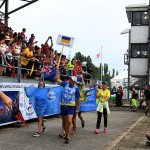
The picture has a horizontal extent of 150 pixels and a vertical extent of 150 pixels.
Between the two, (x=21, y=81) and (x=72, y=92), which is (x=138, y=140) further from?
(x=21, y=81)

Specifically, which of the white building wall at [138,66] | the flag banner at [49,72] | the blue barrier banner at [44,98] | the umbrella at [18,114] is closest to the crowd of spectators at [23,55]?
the flag banner at [49,72]

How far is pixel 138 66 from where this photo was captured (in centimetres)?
3550

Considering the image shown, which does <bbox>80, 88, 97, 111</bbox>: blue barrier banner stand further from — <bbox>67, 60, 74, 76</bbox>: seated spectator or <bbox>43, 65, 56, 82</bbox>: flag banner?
<bbox>67, 60, 74, 76</bbox>: seated spectator

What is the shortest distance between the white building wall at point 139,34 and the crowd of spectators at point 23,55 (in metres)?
17.2

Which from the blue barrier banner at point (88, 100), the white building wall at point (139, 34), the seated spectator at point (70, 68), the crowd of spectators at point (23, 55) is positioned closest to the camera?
the crowd of spectators at point (23, 55)

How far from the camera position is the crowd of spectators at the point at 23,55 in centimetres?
1390

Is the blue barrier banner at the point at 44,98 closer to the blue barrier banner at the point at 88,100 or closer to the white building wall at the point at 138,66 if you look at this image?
the blue barrier banner at the point at 88,100

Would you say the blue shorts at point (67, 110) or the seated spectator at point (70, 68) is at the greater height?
the seated spectator at point (70, 68)

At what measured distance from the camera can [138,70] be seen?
35469 mm

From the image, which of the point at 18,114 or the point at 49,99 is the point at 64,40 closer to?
the point at 49,99

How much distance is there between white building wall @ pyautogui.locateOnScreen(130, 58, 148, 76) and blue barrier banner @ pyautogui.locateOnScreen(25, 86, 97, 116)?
17795 millimetres

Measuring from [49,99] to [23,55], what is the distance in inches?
80.2

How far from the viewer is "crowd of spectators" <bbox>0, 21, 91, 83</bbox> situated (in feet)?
45.6

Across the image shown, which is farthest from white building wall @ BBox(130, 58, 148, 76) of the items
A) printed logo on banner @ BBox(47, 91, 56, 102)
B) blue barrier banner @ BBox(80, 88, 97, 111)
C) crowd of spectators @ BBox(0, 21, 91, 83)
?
printed logo on banner @ BBox(47, 91, 56, 102)
